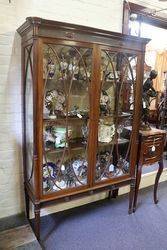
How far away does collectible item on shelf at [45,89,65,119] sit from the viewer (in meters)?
1.85

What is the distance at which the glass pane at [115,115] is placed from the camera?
209 centimetres

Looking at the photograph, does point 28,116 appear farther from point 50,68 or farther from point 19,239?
point 19,239

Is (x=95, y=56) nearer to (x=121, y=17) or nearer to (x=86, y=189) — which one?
(x=121, y=17)

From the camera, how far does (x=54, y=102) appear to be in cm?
190

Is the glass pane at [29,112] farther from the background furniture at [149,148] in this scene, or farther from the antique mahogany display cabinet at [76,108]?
the background furniture at [149,148]

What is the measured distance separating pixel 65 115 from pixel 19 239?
3.65 ft

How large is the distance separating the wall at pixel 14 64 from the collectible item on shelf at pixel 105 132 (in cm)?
75

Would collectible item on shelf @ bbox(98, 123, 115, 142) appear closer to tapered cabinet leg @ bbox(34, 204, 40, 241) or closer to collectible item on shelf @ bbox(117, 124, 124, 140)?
collectible item on shelf @ bbox(117, 124, 124, 140)

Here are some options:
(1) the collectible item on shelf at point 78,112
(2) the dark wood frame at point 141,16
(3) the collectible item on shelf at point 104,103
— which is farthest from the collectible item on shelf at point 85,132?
(2) the dark wood frame at point 141,16

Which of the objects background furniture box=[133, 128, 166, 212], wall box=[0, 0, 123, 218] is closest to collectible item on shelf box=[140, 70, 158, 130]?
background furniture box=[133, 128, 166, 212]

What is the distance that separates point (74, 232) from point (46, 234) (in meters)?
0.26

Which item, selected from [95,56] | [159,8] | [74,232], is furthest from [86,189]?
[159,8]

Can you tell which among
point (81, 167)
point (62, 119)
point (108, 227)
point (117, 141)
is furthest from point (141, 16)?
point (108, 227)

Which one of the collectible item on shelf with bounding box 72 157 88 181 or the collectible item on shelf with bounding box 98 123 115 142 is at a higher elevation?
the collectible item on shelf with bounding box 98 123 115 142
